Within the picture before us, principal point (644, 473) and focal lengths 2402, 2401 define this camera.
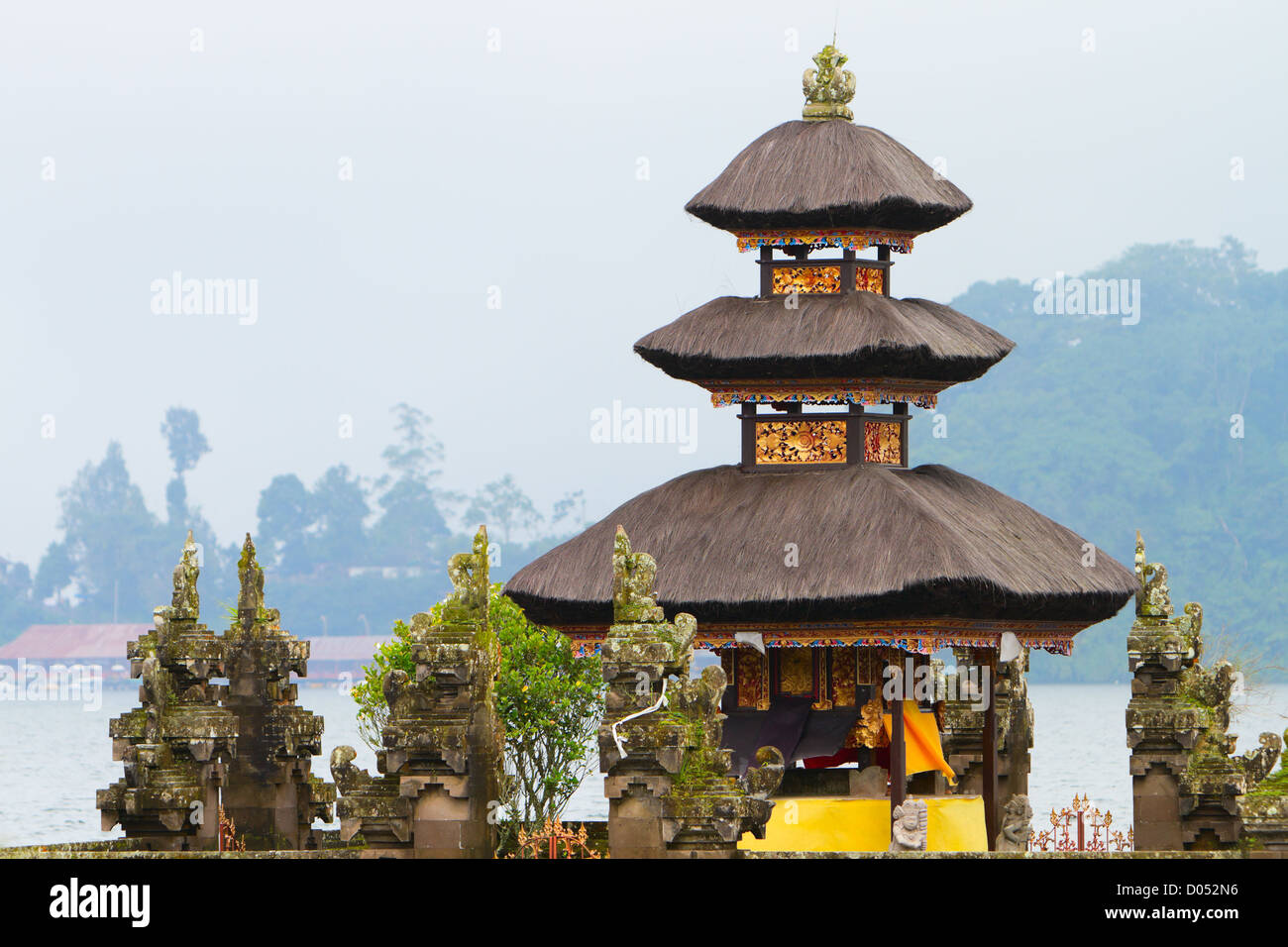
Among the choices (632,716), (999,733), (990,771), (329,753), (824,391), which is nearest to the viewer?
(632,716)

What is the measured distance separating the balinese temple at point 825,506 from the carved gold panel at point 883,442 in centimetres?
4

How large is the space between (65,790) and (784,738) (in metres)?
61.6

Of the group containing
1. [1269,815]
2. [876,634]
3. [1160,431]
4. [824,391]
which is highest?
[1160,431]

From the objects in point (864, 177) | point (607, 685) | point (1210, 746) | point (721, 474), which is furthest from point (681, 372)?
point (1210, 746)

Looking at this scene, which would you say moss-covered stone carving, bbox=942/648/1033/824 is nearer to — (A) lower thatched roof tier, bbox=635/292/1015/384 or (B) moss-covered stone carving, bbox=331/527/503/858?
(A) lower thatched roof tier, bbox=635/292/1015/384

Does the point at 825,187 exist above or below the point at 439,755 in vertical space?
above

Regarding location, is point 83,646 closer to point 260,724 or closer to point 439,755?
point 260,724

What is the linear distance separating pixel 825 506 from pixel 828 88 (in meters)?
5.21

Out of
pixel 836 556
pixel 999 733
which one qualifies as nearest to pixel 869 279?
pixel 836 556

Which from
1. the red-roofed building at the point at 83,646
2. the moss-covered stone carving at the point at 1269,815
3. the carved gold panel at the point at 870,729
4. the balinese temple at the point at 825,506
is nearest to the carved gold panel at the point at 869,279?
the balinese temple at the point at 825,506

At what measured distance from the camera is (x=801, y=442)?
26094mm

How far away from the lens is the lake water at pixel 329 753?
68.8 meters

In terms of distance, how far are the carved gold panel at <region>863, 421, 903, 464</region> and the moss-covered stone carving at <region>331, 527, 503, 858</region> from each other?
16.1 feet
